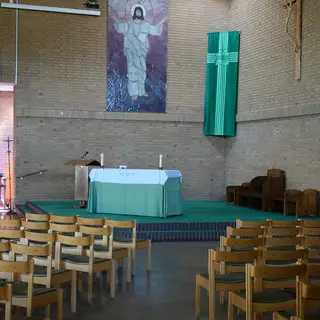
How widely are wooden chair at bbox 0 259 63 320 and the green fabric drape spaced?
35.5 feet

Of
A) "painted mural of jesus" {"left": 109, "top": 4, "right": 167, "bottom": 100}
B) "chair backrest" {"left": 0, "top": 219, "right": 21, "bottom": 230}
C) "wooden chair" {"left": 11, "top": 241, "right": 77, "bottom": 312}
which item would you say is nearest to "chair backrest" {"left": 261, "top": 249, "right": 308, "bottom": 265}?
"wooden chair" {"left": 11, "top": 241, "right": 77, "bottom": 312}

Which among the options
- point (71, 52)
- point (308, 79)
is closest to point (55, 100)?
point (71, 52)

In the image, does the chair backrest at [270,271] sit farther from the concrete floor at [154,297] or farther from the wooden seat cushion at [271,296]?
the concrete floor at [154,297]

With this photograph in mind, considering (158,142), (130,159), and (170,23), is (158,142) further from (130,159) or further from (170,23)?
(170,23)

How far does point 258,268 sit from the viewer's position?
427 centimetres

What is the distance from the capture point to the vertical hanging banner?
1505 cm

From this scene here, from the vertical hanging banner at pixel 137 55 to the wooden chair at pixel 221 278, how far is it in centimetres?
1011

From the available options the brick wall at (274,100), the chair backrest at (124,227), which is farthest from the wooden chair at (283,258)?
the brick wall at (274,100)

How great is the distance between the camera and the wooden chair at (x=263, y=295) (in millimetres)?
4266

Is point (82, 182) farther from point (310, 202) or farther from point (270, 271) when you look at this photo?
point (270, 271)

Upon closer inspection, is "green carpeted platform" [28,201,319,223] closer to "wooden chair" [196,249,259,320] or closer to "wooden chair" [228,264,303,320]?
"wooden chair" [196,249,259,320]

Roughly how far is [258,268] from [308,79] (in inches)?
352

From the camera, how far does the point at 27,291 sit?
4840 mm

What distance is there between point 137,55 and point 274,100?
13.0 feet
